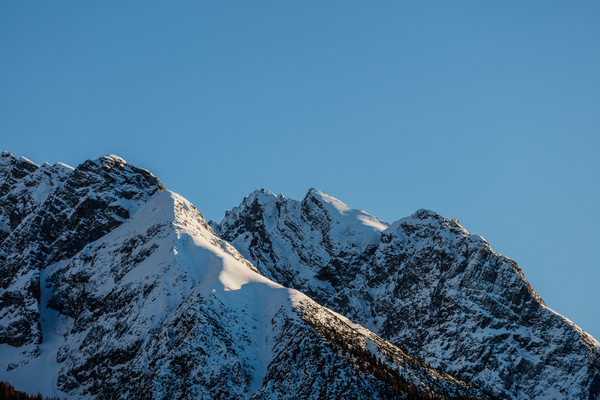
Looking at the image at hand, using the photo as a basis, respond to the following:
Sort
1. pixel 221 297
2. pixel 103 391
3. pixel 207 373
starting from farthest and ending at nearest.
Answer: pixel 221 297 < pixel 103 391 < pixel 207 373

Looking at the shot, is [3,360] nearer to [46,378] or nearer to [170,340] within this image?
[46,378]

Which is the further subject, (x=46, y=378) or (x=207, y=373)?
(x=46, y=378)

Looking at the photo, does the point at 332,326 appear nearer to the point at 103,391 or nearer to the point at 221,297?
the point at 221,297

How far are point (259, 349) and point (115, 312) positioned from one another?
44281 millimetres

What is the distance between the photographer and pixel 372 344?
194 m

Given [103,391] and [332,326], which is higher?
[332,326]

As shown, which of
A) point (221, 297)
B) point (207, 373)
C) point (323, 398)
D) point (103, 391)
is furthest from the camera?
point (221, 297)

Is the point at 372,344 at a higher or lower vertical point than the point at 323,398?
higher

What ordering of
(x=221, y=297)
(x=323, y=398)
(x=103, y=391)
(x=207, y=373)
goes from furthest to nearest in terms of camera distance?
(x=221, y=297) → (x=103, y=391) → (x=207, y=373) → (x=323, y=398)

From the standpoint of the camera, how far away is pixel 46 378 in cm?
18862

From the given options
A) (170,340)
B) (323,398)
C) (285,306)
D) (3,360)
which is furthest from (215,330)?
(3,360)

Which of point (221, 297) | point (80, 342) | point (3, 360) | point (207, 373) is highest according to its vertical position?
point (221, 297)

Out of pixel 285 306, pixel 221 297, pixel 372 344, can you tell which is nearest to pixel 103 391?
pixel 221 297

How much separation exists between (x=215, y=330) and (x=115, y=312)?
118 feet
